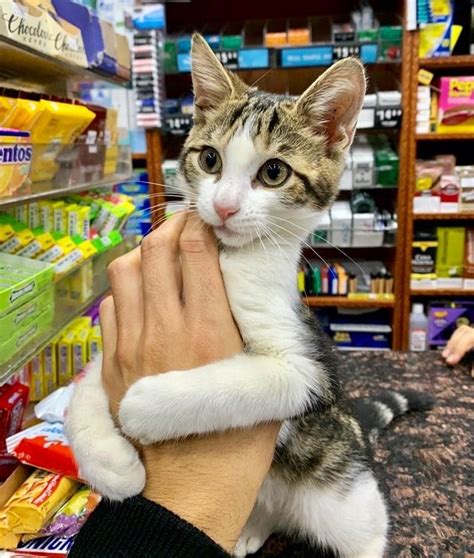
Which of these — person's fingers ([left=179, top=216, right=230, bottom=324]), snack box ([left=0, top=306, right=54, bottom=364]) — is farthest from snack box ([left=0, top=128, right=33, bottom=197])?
person's fingers ([left=179, top=216, right=230, bottom=324])

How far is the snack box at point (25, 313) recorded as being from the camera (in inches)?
45.2

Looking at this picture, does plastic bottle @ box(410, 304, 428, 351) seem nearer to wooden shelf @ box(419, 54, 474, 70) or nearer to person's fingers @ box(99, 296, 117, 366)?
wooden shelf @ box(419, 54, 474, 70)

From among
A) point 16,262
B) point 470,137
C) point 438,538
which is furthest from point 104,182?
point 470,137

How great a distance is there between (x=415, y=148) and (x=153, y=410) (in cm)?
263

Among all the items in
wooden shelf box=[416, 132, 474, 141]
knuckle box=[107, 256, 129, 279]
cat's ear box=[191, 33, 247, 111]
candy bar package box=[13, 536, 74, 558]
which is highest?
wooden shelf box=[416, 132, 474, 141]

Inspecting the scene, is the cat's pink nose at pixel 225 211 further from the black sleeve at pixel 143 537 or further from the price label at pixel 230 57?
the price label at pixel 230 57

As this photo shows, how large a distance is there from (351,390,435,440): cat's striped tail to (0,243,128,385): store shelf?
0.80 m

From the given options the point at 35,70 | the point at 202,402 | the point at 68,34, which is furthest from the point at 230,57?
the point at 202,402

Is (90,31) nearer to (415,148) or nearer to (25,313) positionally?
(25,313)

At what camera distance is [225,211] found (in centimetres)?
94

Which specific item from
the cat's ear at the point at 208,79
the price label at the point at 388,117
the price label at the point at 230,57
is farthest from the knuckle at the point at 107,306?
the price label at the point at 388,117

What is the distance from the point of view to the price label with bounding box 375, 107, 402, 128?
2.90m

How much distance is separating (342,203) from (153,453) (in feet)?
8.81

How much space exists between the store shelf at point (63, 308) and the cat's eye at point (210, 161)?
614 mm
